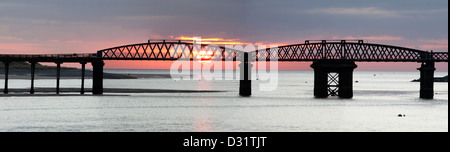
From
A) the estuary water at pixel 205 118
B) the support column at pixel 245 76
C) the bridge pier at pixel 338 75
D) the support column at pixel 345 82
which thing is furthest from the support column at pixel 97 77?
the support column at pixel 345 82

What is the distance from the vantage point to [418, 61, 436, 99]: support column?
452 feet

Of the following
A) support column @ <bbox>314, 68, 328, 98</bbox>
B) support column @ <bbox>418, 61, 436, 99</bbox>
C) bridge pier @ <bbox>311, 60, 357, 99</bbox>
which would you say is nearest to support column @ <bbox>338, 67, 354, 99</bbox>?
bridge pier @ <bbox>311, 60, 357, 99</bbox>

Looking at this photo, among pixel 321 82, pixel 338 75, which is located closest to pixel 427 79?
pixel 338 75

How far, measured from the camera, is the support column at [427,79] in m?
138

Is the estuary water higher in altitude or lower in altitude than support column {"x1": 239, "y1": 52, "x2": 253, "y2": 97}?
lower

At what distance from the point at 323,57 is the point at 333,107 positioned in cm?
3471

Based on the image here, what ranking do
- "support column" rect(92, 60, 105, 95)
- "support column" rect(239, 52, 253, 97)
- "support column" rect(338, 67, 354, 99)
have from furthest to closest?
1. "support column" rect(239, 52, 253, 97)
2. "support column" rect(92, 60, 105, 95)
3. "support column" rect(338, 67, 354, 99)

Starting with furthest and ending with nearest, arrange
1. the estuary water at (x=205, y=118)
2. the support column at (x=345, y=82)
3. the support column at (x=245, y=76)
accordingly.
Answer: the support column at (x=245, y=76) → the support column at (x=345, y=82) → the estuary water at (x=205, y=118)

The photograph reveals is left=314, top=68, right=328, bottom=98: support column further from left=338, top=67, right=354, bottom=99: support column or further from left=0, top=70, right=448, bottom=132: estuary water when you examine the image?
left=0, top=70, right=448, bottom=132: estuary water

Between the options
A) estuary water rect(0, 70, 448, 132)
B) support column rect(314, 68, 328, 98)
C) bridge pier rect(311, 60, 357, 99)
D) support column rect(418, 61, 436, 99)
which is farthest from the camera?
support column rect(314, 68, 328, 98)

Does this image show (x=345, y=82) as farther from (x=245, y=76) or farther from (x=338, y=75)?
(x=245, y=76)

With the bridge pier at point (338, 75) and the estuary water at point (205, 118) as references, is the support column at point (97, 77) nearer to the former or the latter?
the estuary water at point (205, 118)
